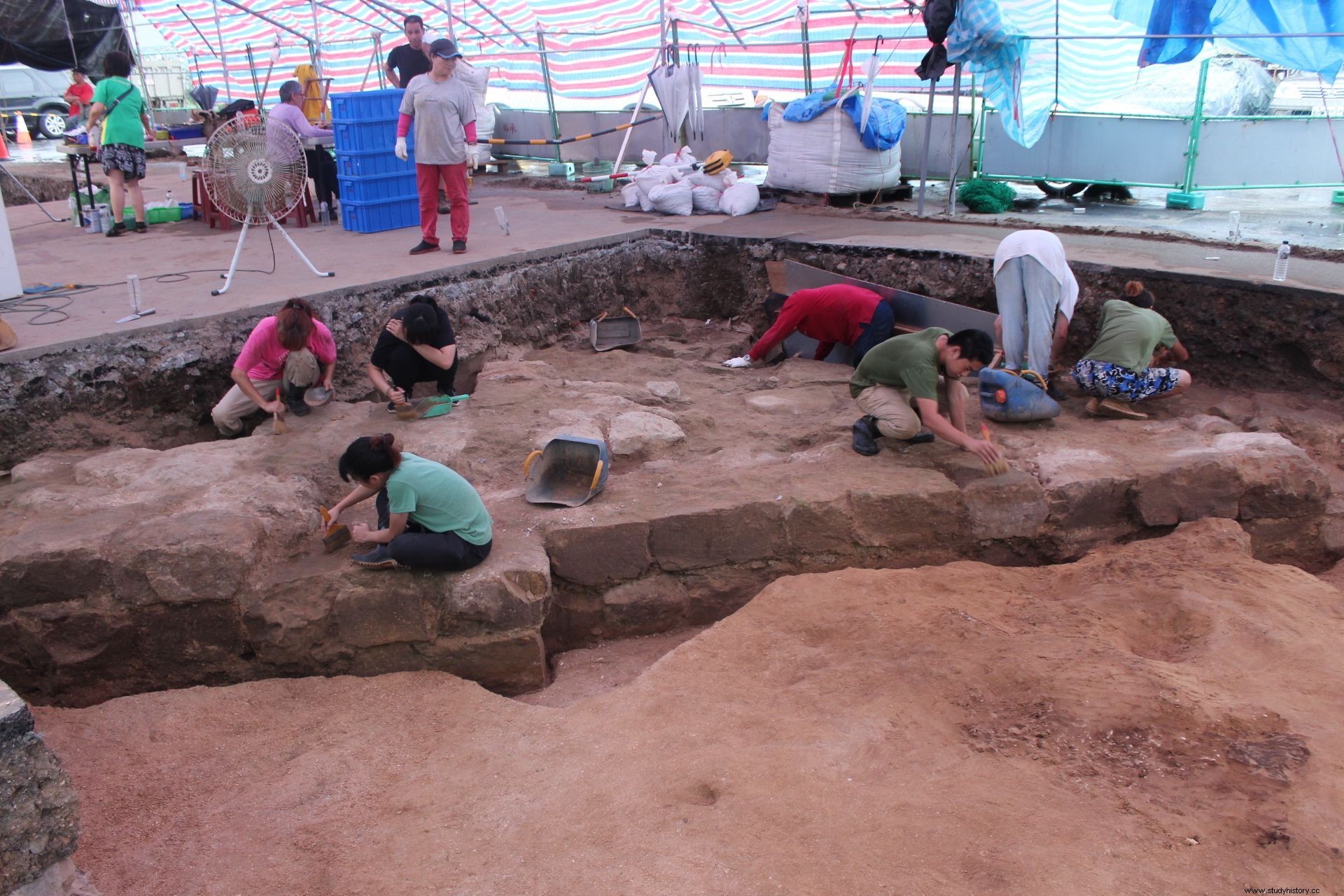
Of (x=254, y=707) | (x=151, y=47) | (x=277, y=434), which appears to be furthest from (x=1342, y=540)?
(x=151, y=47)

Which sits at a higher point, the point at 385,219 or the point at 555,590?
the point at 385,219

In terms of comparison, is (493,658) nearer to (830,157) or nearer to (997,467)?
(997,467)

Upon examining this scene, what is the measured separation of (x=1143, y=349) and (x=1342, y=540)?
4.76 feet

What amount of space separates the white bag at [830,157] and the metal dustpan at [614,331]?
3134 millimetres

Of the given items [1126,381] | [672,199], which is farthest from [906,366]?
[672,199]

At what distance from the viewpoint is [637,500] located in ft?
15.2

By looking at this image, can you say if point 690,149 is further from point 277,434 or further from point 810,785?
point 810,785

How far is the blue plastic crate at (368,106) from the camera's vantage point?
26.8ft

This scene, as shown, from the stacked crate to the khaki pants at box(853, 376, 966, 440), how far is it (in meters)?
5.50

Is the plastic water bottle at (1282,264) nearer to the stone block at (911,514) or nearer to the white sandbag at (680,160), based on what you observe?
the stone block at (911,514)

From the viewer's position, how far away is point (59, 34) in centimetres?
1198

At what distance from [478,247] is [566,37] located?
7242mm

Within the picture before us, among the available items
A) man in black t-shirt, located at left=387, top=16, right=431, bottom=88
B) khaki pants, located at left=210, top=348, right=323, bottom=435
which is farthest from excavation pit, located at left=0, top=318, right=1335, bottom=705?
man in black t-shirt, located at left=387, top=16, right=431, bottom=88

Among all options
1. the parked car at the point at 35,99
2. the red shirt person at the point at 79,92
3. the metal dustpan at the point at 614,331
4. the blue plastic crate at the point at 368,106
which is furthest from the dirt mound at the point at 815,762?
the parked car at the point at 35,99
